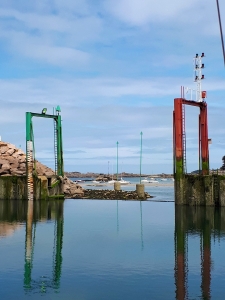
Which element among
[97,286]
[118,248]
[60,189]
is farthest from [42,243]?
[60,189]

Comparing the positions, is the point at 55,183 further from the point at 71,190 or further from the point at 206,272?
the point at 206,272

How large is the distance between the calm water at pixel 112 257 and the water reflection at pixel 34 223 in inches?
1.3

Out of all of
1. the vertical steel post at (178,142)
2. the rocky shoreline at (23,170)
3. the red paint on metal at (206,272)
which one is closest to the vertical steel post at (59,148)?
the rocky shoreline at (23,170)

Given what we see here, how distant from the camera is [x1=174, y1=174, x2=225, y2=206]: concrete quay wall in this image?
117ft

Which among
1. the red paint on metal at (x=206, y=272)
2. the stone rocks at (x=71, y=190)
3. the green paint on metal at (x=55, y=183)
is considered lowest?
the red paint on metal at (x=206, y=272)

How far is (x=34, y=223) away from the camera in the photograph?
2866 cm

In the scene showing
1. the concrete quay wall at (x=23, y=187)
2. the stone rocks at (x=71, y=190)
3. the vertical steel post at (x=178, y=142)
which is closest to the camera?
the vertical steel post at (x=178, y=142)

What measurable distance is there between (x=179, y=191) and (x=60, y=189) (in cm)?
1437

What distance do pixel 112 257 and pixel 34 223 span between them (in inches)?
449

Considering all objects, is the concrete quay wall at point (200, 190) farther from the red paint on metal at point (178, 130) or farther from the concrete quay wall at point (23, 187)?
the concrete quay wall at point (23, 187)

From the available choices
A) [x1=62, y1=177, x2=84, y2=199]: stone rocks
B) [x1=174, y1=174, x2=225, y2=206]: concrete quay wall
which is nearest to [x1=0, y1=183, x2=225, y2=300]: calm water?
[x1=174, y1=174, x2=225, y2=206]: concrete quay wall

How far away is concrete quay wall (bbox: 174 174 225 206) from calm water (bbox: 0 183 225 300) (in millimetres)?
4024

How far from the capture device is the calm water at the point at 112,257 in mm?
13828

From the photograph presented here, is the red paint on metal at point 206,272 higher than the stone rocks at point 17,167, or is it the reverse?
the stone rocks at point 17,167
